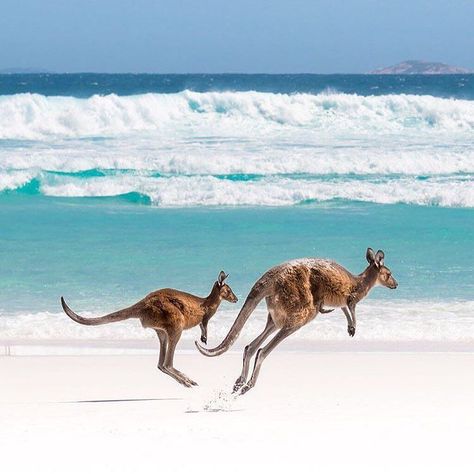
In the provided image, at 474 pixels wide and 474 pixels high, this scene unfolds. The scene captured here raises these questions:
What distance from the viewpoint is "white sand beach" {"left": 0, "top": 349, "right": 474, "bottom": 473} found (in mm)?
4953

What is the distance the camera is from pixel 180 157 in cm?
2558

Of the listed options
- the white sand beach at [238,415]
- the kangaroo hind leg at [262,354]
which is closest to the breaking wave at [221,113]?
the white sand beach at [238,415]

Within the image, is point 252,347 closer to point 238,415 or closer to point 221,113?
point 238,415

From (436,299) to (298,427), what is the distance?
5.97 m

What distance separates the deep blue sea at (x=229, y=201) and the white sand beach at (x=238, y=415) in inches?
71.9

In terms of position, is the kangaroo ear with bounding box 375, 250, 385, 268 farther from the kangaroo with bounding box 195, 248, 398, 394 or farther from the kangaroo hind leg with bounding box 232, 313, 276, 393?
the kangaroo hind leg with bounding box 232, 313, 276, 393

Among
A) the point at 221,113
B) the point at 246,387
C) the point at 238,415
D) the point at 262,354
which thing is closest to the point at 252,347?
the point at 262,354

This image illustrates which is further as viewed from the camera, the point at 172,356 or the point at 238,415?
the point at 238,415

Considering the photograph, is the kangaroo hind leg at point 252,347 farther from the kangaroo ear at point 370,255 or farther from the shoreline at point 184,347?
the shoreline at point 184,347

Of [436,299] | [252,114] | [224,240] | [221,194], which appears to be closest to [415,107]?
[252,114]

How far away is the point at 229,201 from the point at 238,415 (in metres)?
14.7

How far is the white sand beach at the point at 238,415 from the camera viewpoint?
4.95m

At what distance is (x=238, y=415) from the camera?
5.95m

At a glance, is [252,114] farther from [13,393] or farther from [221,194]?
[13,393]
